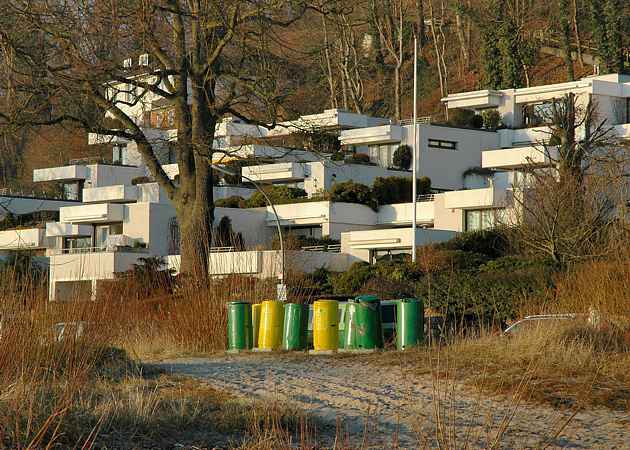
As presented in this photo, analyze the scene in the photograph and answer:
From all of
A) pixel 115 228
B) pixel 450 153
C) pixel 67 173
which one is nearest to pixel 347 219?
pixel 450 153

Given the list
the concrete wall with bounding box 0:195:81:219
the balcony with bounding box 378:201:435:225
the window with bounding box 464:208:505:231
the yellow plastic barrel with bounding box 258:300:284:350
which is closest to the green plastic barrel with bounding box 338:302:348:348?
the yellow plastic barrel with bounding box 258:300:284:350

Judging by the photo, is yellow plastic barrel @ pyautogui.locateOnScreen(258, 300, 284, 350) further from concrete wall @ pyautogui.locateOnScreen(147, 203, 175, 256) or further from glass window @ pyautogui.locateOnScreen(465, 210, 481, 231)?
concrete wall @ pyautogui.locateOnScreen(147, 203, 175, 256)

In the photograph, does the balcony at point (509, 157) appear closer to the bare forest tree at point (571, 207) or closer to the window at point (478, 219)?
the window at point (478, 219)

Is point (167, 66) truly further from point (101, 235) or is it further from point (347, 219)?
point (101, 235)

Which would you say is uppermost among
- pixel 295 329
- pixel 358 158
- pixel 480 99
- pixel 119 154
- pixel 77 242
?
pixel 480 99

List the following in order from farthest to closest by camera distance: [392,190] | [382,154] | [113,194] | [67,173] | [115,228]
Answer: [67,173], [382,154], [113,194], [115,228], [392,190]

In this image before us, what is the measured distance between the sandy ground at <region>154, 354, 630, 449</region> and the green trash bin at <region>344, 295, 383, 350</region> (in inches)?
39.3

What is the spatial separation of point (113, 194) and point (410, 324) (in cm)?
5577

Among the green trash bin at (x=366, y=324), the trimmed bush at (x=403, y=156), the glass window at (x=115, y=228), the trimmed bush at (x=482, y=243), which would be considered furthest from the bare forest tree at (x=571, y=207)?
the glass window at (x=115, y=228)

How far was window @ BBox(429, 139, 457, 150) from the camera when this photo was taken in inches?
2736

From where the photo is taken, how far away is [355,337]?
17688 millimetres

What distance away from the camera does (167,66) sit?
91.0 feet

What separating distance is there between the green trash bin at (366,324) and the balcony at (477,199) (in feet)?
122

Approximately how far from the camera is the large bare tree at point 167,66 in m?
23.0
